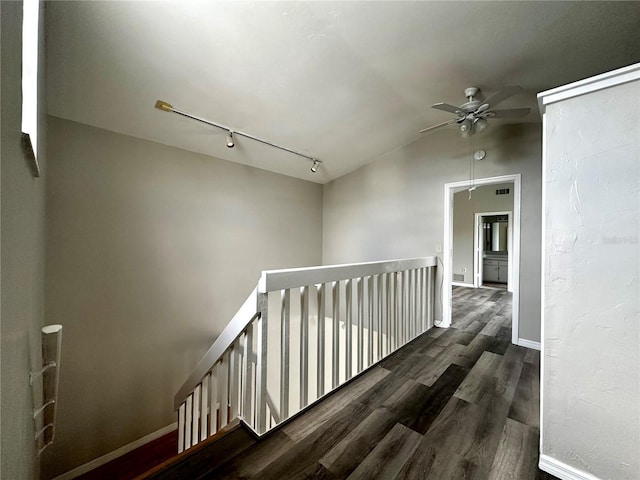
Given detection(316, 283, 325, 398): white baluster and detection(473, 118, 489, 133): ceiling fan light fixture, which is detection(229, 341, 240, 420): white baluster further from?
detection(473, 118, 489, 133): ceiling fan light fixture

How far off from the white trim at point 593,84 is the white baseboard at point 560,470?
1.78m

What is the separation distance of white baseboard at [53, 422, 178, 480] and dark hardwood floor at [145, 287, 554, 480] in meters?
2.28

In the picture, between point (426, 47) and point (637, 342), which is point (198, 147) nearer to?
point (426, 47)

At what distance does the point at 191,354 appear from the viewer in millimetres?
3127

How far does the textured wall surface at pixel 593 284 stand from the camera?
1.03m

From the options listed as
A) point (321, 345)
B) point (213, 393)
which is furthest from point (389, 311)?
point (213, 393)

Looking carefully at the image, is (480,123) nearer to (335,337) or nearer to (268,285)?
(335,337)

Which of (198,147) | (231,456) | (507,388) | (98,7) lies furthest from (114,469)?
(98,7)

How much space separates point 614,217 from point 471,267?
6307 millimetres

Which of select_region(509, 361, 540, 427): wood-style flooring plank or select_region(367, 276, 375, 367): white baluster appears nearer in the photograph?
select_region(509, 361, 540, 427): wood-style flooring plank

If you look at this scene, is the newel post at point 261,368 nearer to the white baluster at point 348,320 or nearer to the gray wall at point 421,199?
the white baluster at point 348,320

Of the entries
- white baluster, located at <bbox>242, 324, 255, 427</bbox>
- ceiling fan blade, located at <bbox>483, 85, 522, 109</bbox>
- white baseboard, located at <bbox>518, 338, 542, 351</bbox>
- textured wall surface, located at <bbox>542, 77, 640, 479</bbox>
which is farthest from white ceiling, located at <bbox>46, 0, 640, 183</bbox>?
white baseboard, located at <bbox>518, 338, 542, 351</bbox>

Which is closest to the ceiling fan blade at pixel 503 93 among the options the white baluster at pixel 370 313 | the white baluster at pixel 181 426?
the white baluster at pixel 370 313

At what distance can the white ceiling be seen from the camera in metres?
1.68
